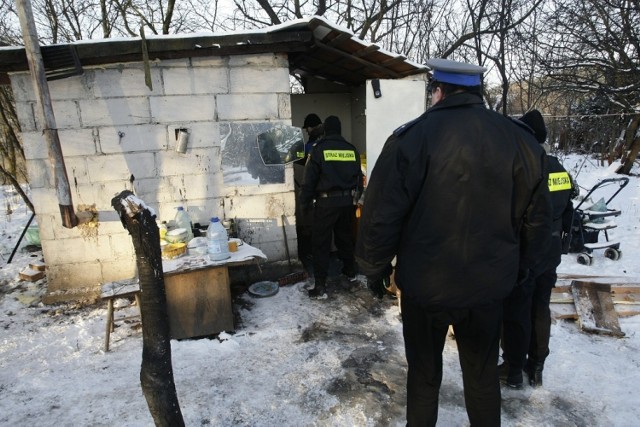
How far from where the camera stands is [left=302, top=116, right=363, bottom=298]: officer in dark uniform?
452 centimetres

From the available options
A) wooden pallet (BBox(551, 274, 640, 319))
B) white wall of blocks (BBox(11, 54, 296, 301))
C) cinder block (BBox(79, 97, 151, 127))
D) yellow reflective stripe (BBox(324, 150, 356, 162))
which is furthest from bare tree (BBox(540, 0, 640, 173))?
cinder block (BBox(79, 97, 151, 127))

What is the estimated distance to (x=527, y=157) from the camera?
1.87 metres

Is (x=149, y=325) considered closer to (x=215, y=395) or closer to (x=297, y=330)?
(x=215, y=395)

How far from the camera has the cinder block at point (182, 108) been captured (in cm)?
447

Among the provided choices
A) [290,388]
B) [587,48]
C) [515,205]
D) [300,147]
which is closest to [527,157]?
[515,205]

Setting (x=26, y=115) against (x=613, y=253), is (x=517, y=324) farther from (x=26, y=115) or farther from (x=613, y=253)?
(x=26, y=115)

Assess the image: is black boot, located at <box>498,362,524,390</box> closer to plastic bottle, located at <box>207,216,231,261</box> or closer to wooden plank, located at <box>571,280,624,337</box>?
wooden plank, located at <box>571,280,624,337</box>

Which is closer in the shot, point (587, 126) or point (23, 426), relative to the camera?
point (23, 426)

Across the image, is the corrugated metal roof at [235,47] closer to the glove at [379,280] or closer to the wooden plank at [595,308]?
the glove at [379,280]

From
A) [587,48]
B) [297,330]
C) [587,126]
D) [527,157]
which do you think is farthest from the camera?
[587,126]

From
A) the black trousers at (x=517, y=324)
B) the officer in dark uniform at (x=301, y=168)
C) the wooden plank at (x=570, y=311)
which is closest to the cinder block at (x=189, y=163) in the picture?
the officer in dark uniform at (x=301, y=168)

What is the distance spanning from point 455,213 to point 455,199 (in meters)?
0.07

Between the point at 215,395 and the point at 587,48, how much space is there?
45.2 feet

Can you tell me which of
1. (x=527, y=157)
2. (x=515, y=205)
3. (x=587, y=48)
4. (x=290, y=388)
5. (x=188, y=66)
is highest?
(x=587, y=48)
